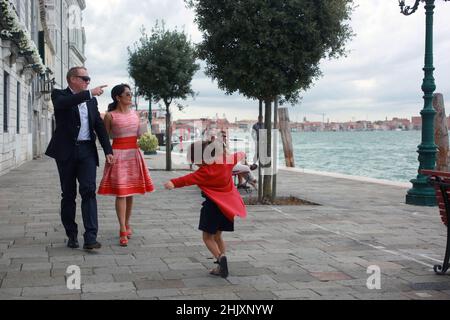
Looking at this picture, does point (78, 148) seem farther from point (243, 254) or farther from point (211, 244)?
point (243, 254)

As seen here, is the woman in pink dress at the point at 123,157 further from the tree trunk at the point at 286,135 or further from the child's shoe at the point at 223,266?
the tree trunk at the point at 286,135

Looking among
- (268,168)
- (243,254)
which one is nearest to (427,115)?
(268,168)

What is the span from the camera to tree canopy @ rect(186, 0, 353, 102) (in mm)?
9820

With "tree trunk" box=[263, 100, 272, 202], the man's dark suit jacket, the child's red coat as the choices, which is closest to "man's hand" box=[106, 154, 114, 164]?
the man's dark suit jacket

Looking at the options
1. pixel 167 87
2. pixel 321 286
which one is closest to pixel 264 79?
pixel 321 286

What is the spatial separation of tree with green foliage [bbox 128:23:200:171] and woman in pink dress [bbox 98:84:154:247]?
12461 millimetres

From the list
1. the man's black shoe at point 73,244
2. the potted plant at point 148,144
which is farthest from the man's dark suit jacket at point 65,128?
the potted plant at point 148,144

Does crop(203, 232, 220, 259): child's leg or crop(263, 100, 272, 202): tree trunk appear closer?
crop(203, 232, 220, 259): child's leg

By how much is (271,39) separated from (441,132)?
1125 centimetres

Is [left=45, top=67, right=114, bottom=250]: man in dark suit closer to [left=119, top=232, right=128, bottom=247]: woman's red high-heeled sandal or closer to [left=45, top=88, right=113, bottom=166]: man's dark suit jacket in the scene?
[left=45, top=88, right=113, bottom=166]: man's dark suit jacket

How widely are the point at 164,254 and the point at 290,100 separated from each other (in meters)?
6.12

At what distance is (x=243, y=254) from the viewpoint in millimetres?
6152

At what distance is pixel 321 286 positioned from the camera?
4.84 meters
